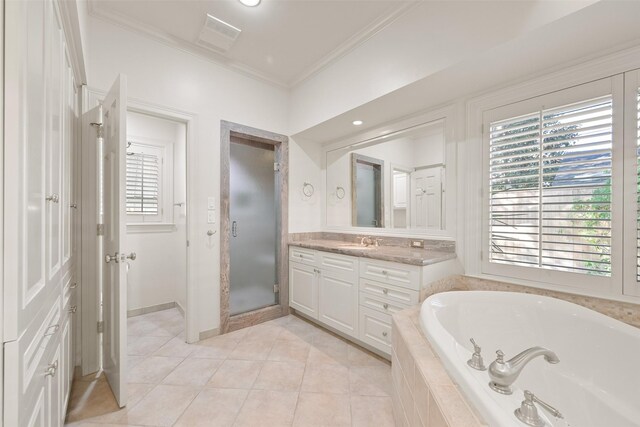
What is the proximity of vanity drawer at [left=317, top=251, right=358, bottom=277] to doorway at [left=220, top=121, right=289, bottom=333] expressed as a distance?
0.61 metres

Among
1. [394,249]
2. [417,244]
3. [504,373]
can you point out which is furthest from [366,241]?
[504,373]

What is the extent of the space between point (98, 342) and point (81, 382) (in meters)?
0.25

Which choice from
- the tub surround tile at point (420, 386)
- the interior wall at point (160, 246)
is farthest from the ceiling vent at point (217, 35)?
the tub surround tile at point (420, 386)

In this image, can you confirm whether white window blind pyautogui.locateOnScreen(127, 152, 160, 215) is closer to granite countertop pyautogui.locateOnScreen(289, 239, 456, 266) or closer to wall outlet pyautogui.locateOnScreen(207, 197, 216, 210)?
wall outlet pyautogui.locateOnScreen(207, 197, 216, 210)

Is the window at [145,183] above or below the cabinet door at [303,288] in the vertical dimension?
above

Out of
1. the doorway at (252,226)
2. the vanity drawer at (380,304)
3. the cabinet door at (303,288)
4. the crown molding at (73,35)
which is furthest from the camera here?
the cabinet door at (303,288)

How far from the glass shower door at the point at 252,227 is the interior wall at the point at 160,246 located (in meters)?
0.65

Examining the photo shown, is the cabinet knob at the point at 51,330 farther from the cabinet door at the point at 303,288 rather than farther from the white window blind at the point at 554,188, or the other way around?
the white window blind at the point at 554,188

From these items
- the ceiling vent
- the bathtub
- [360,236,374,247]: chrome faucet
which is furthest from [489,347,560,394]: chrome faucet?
the ceiling vent

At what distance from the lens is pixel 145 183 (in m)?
3.19

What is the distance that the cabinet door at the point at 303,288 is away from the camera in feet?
9.15

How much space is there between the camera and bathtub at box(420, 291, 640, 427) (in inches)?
40.2

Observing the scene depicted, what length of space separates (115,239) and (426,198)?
242 centimetres

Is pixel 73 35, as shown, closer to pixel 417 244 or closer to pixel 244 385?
pixel 244 385
